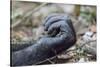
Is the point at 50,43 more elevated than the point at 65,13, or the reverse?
the point at 65,13

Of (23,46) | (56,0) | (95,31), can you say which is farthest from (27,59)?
(95,31)
